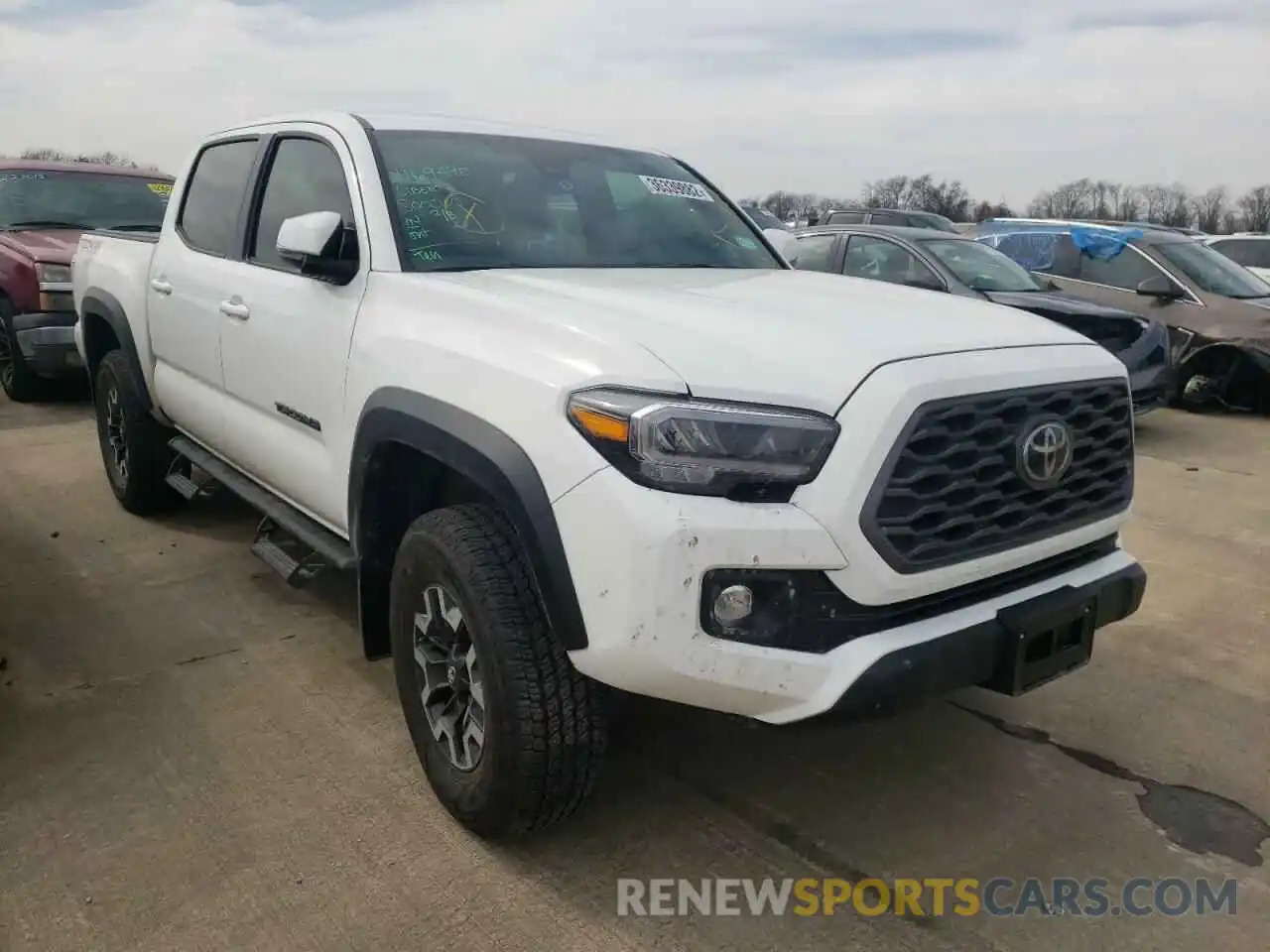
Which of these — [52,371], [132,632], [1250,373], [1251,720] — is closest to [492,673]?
[132,632]

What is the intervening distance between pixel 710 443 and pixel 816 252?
675 cm

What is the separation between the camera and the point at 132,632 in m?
→ 3.85

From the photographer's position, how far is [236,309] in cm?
369

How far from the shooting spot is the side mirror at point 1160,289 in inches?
354

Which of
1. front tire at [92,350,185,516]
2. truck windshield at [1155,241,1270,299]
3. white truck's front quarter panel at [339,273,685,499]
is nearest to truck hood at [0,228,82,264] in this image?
front tire at [92,350,185,516]

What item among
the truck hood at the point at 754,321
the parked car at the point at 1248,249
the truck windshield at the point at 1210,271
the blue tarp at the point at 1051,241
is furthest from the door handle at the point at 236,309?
the parked car at the point at 1248,249

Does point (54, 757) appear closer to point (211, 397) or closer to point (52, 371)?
point (211, 397)

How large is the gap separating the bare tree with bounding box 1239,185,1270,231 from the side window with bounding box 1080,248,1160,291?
54356mm

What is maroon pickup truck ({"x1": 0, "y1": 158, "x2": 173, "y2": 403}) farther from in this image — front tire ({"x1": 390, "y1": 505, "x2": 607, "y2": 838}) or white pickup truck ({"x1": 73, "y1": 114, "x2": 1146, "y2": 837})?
front tire ({"x1": 390, "y1": 505, "x2": 607, "y2": 838})

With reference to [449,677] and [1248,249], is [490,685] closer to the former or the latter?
[449,677]

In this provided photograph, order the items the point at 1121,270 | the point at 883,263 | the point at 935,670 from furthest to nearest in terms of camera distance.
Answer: the point at 1121,270, the point at 883,263, the point at 935,670

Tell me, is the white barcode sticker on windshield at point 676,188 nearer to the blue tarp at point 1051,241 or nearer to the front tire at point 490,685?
the front tire at point 490,685

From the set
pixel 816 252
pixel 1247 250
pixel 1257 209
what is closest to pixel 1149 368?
pixel 816 252

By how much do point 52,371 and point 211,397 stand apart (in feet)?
15.0
